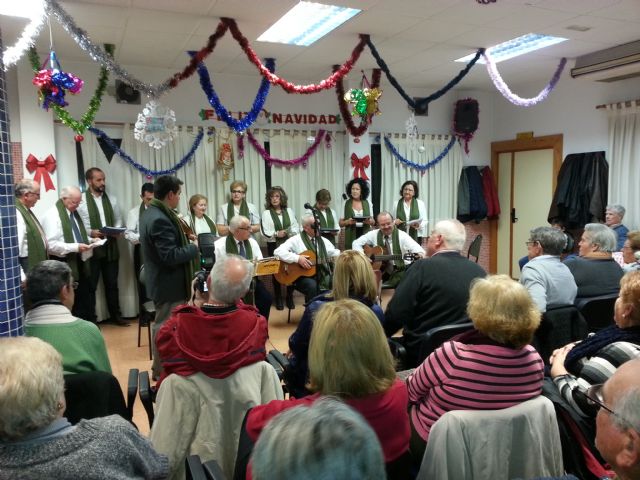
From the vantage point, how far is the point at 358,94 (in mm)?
4668

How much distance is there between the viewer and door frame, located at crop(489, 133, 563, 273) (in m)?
6.65

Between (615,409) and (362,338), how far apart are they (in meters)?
0.62

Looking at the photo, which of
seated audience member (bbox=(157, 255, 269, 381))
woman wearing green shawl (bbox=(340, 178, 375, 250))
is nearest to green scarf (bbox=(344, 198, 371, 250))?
woman wearing green shawl (bbox=(340, 178, 375, 250))

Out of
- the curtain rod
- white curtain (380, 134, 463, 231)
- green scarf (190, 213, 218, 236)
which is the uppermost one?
the curtain rod

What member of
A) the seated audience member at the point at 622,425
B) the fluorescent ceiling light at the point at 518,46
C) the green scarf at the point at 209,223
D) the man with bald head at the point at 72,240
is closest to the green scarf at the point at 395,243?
the green scarf at the point at 209,223

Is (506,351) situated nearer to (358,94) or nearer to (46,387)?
(46,387)

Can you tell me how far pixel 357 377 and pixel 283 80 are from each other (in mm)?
3379

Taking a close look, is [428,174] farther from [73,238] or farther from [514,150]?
[73,238]

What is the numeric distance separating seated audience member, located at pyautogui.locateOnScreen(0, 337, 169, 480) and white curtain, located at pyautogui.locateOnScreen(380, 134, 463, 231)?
19.0 ft

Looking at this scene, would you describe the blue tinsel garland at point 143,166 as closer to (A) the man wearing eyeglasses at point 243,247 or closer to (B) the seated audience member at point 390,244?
→ (A) the man wearing eyeglasses at point 243,247

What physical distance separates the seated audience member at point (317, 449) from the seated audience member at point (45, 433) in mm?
581

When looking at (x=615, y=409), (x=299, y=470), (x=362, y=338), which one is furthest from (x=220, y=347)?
(x=615, y=409)

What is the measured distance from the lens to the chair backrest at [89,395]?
1.66 metres

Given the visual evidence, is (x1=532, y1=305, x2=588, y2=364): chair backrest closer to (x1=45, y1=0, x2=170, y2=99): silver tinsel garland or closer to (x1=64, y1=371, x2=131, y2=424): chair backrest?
(x1=64, y1=371, x2=131, y2=424): chair backrest
